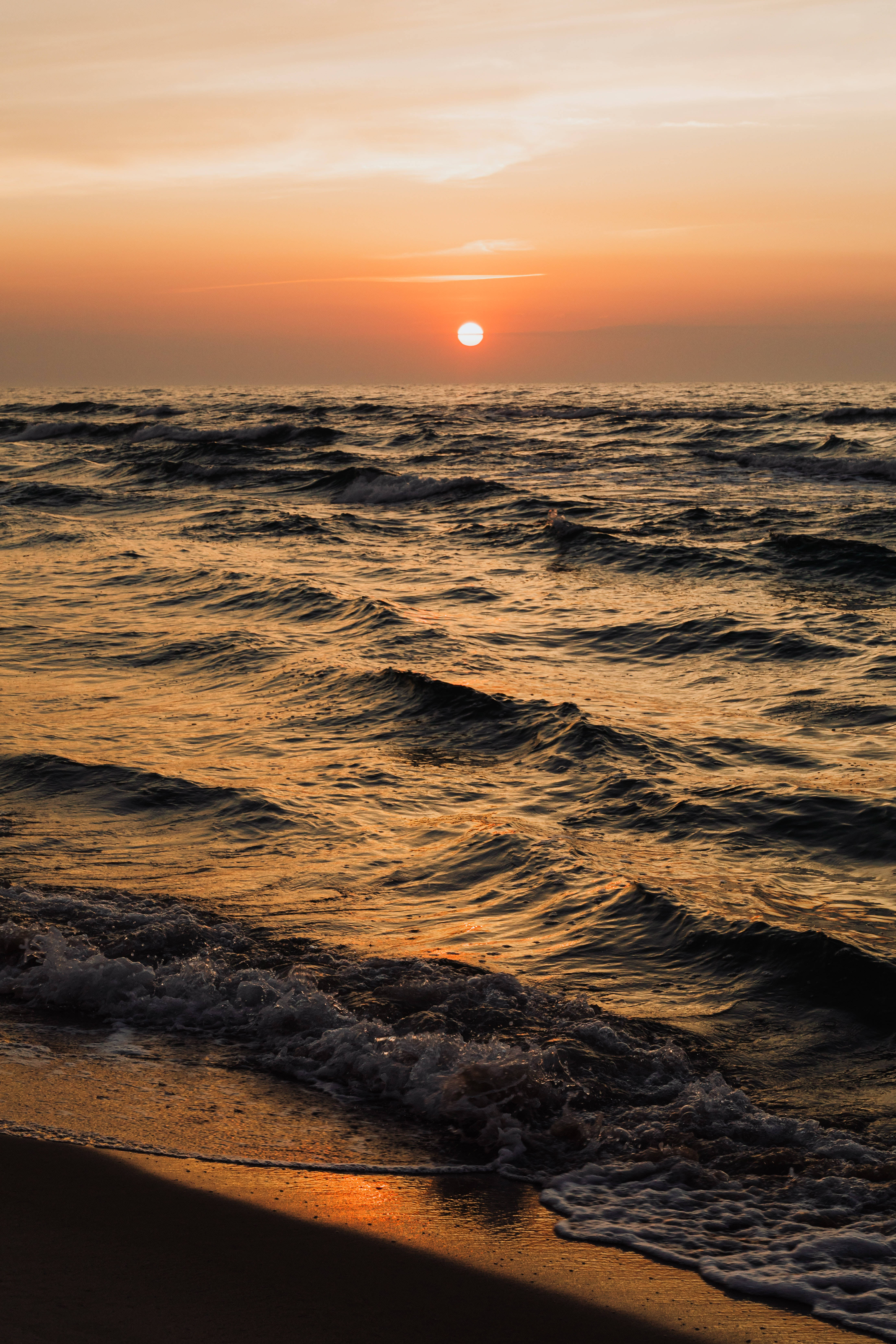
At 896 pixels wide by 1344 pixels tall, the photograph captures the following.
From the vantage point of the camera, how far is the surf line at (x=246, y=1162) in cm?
417

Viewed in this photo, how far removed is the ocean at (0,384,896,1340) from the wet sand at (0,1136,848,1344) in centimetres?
17

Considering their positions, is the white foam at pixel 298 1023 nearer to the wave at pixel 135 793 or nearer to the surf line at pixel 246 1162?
the surf line at pixel 246 1162

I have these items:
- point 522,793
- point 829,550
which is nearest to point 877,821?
point 522,793

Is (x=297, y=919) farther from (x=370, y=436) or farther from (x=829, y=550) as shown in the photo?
(x=370, y=436)

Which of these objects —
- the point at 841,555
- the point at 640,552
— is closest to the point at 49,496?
the point at 640,552

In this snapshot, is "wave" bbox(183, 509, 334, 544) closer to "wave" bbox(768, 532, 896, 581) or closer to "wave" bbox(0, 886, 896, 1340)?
"wave" bbox(768, 532, 896, 581)

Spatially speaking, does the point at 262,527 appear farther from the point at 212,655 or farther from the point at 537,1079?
the point at 537,1079

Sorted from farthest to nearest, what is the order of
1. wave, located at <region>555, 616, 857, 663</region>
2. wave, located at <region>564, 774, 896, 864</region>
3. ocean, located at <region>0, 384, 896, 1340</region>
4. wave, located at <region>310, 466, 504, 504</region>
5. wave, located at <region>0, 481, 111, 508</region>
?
1. wave, located at <region>310, 466, 504, 504</region>
2. wave, located at <region>0, 481, 111, 508</region>
3. wave, located at <region>555, 616, 857, 663</region>
4. wave, located at <region>564, 774, 896, 864</region>
5. ocean, located at <region>0, 384, 896, 1340</region>

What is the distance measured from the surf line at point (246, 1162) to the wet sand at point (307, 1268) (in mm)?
42

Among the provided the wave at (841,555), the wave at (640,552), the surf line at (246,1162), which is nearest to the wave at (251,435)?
the wave at (640,552)

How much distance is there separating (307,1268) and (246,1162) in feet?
2.48

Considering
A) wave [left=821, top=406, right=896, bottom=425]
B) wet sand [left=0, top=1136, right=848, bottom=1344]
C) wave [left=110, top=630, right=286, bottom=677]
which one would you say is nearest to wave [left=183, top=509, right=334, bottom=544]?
wave [left=110, top=630, right=286, bottom=677]

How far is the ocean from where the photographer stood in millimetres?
4406

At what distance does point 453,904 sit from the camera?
22.5 feet
